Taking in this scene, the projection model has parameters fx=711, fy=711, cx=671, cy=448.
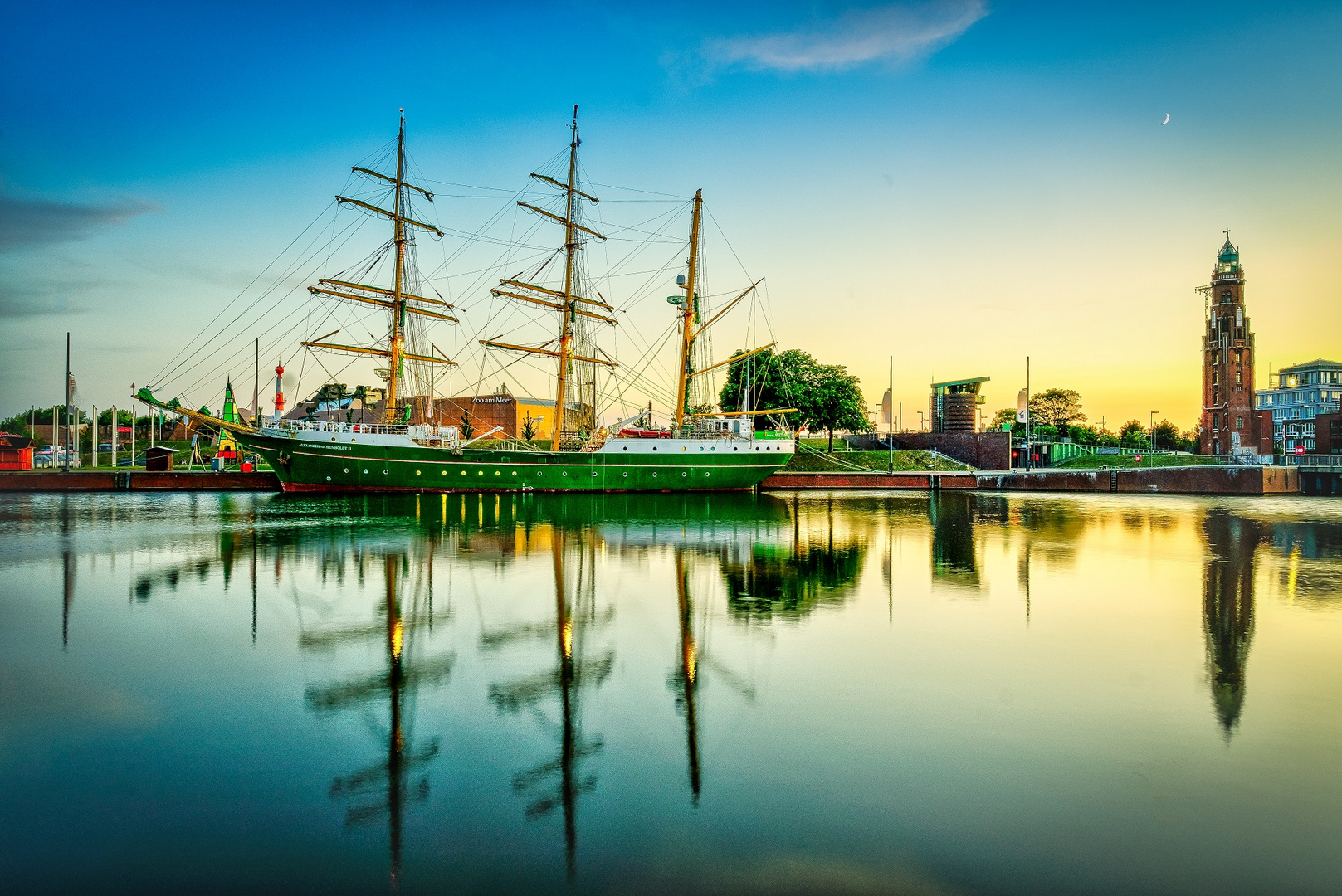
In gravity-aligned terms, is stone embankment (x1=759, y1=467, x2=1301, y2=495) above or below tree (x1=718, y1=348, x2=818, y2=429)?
below

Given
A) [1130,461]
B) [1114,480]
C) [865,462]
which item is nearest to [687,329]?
[865,462]

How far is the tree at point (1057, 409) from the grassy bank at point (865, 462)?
4462 centimetres

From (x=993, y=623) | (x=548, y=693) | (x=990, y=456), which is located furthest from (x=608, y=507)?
(x=990, y=456)

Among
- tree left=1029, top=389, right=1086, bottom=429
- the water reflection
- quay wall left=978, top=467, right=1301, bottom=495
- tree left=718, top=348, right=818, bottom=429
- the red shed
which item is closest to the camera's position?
the water reflection

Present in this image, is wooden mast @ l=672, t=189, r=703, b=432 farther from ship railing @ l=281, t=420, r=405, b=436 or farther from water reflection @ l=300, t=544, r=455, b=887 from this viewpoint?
water reflection @ l=300, t=544, r=455, b=887

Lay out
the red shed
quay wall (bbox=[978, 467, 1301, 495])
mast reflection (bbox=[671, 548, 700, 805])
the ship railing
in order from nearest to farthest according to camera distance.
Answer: mast reflection (bbox=[671, 548, 700, 805]) < the ship railing < quay wall (bbox=[978, 467, 1301, 495]) < the red shed

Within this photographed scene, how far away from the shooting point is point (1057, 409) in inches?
4131

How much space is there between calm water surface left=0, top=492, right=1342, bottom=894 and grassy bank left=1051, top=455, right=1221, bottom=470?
2151 inches

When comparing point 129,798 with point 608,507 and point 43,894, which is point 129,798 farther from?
point 608,507

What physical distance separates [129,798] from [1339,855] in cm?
938

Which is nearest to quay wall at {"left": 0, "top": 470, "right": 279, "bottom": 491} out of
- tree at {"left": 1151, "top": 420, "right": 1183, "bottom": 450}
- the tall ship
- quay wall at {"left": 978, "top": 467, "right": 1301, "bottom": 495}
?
the tall ship

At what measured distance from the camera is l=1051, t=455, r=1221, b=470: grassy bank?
66250 millimetres

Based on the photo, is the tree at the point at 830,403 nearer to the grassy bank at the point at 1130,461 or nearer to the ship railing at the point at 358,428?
the grassy bank at the point at 1130,461

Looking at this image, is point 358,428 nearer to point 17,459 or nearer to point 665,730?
point 665,730
